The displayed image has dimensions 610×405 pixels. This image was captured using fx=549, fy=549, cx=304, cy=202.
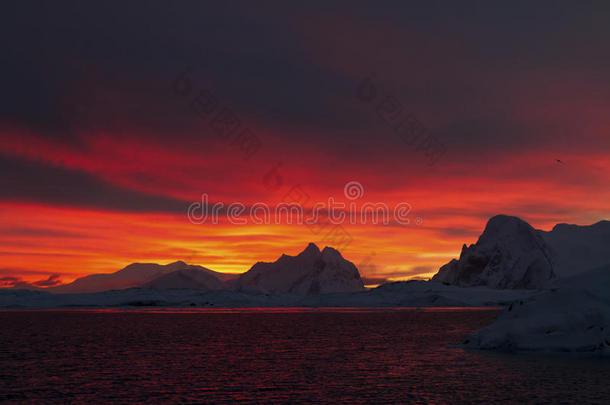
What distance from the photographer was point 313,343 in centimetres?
7419

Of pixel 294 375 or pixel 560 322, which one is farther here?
pixel 560 322

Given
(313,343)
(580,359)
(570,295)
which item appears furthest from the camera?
(313,343)

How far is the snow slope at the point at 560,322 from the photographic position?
54.0 m

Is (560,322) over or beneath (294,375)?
over

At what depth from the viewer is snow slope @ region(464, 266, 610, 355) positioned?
53969 mm

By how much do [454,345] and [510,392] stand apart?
30204 millimetres

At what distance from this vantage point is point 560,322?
55.3 meters

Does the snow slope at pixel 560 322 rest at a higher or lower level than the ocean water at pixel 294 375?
higher

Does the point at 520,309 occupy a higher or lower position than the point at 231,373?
higher

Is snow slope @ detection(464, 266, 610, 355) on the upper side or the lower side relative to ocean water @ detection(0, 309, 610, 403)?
upper

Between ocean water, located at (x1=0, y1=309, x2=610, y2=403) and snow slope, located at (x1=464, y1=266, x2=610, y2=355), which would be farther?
snow slope, located at (x1=464, y1=266, x2=610, y2=355)

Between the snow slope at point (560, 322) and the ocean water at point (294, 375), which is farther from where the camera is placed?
the snow slope at point (560, 322)

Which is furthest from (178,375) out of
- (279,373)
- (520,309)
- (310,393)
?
(520,309)

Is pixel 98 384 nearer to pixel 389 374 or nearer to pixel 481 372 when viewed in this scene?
pixel 389 374
